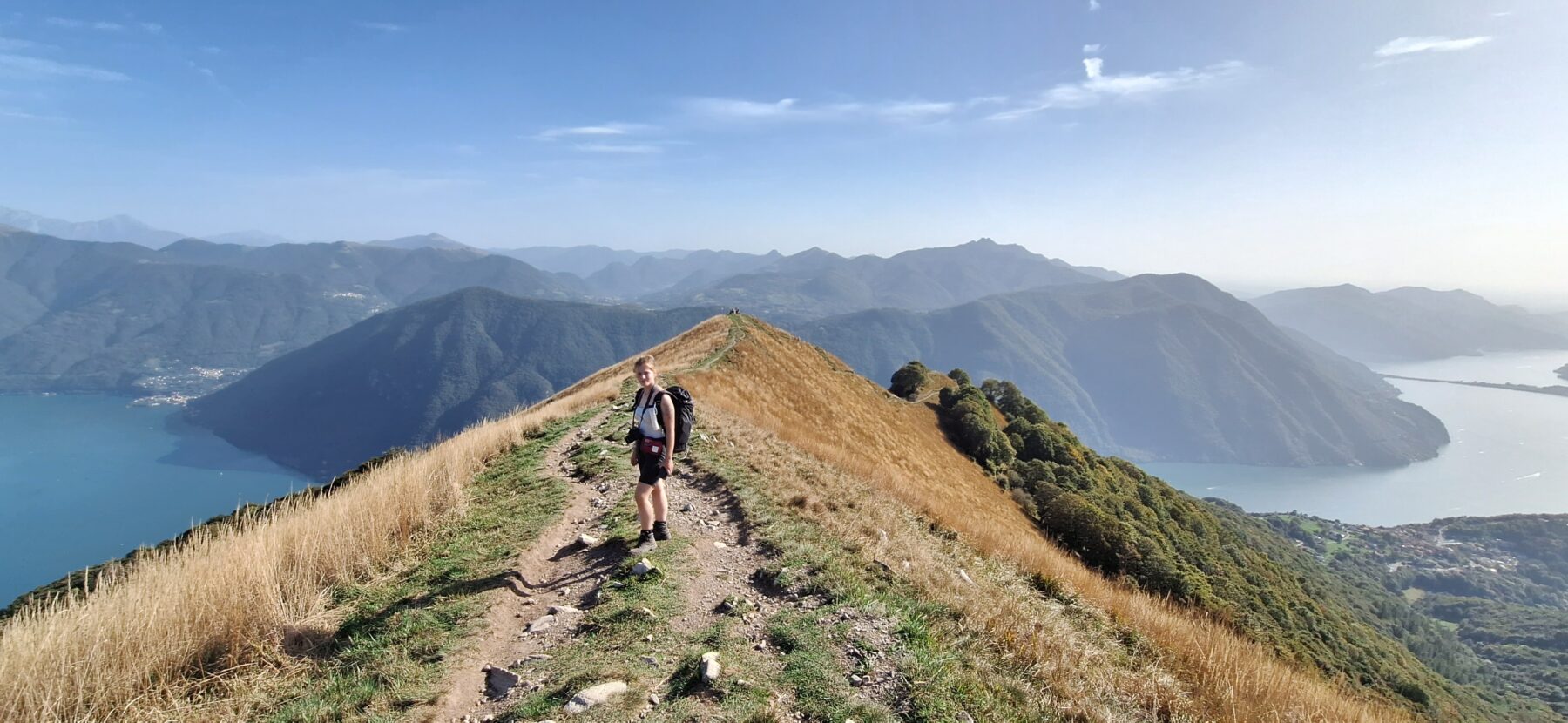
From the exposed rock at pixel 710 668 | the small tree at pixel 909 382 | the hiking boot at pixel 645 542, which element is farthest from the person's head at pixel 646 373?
the small tree at pixel 909 382

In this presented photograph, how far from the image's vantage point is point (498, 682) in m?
4.85

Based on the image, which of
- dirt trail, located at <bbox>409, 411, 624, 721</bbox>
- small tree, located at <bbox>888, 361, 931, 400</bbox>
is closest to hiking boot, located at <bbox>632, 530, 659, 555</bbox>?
dirt trail, located at <bbox>409, 411, 624, 721</bbox>

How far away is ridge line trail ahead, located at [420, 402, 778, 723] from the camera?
4855mm

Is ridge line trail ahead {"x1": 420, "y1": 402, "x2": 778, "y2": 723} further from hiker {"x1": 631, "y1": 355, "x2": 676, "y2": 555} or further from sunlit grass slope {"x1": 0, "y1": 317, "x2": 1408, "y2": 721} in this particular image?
sunlit grass slope {"x1": 0, "y1": 317, "x2": 1408, "y2": 721}

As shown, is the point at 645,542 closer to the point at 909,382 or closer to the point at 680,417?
the point at 680,417

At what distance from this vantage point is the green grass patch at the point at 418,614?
455cm

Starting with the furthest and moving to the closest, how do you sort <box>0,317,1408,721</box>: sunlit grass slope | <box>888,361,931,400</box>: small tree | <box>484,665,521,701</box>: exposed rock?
<box>888,361,931,400</box>: small tree, <box>484,665,521,701</box>: exposed rock, <box>0,317,1408,721</box>: sunlit grass slope

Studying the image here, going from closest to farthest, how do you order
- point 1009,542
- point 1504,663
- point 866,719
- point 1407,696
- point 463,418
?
1. point 866,719
2. point 1009,542
3. point 1407,696
4. point 1504,663
5. point 463,418

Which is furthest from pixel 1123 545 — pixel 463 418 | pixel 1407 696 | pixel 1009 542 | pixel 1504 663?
pixel 463 418

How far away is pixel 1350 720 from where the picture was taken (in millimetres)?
5672

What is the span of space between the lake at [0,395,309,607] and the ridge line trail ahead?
2883 inches

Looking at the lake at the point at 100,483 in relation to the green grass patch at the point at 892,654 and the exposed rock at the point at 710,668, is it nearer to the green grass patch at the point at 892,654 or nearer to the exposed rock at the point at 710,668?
the green grass patch at the point at 892,654

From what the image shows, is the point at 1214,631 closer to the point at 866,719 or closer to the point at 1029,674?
the point at 1029,674

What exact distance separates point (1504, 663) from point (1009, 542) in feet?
410
